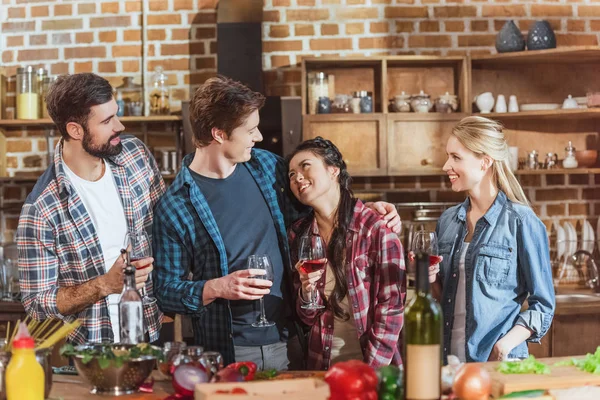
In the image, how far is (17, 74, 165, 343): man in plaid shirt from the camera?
119 inches

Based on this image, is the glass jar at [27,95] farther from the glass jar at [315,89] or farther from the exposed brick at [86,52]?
the glass jar at [315,89]

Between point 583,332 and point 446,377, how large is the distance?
2.76 meters

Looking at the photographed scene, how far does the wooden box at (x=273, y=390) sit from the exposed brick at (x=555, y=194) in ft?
11.8

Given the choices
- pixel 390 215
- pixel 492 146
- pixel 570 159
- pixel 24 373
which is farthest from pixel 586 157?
pixel 24 373

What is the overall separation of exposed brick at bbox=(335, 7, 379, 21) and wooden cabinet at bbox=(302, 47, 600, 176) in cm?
34

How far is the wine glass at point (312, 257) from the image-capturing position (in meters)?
2.58

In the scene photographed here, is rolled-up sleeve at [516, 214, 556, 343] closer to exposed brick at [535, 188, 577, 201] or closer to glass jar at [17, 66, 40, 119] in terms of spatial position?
exposed brick at [535, 188, 577, 201]

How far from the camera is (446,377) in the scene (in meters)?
2.13

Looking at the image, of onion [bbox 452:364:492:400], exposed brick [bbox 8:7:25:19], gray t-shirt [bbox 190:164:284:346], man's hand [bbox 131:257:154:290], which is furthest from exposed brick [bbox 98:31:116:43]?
onion [bbox 452:364:492:400]

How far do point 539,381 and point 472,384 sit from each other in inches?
7.5

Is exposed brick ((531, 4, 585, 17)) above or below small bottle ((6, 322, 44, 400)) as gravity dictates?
above

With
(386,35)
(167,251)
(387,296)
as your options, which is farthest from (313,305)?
(386,35)

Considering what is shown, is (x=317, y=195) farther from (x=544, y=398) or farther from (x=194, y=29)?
(x=194, y=29)

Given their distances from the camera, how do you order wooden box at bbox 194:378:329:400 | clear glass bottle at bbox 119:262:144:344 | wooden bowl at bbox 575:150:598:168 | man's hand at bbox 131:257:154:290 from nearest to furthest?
wooden box at bbox 194:378:329:400, clear glass bottle at bbox 119:262:144:344, man's hand at bbox 131:257:154:290, wooden bowl at bbox 575:150:598:168
